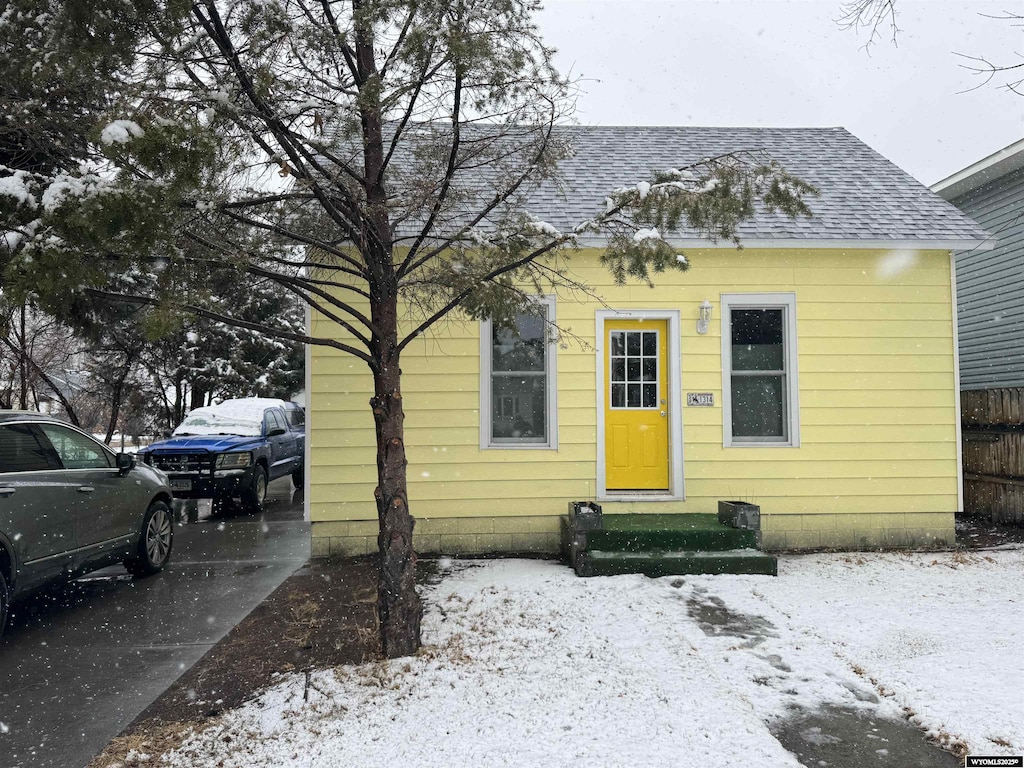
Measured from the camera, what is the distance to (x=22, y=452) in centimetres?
487

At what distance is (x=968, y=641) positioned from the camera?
429cm

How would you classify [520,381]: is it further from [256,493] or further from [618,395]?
[256,493]

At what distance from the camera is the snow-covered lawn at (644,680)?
3.05 m

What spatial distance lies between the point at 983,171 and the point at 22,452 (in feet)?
41.6

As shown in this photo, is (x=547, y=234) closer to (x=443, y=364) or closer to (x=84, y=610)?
(x=443, y=364)

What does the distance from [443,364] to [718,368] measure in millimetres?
Result: 2972

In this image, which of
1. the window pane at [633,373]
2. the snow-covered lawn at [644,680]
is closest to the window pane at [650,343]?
the window pane at [633,373]

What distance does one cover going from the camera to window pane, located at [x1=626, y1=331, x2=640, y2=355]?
7238 mm

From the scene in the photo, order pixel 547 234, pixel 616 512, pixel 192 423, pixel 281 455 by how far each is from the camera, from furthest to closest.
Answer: pixel 281 455 < pixel 192 423 < pixel 616 512 < pixel 547 234

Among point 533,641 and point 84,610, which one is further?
point 84,610

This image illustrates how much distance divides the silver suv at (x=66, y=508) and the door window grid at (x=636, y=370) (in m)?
4.91

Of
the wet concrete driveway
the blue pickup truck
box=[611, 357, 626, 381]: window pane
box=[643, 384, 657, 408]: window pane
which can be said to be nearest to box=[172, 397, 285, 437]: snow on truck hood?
the blue pickup truck

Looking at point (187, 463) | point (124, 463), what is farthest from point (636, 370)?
point (187, 463)

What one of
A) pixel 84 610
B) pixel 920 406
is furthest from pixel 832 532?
pixel 84 610
